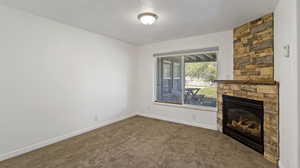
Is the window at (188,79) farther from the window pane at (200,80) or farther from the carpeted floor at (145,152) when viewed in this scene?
the carpeted floor at (145,152)

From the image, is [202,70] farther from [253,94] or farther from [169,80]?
[253,94]

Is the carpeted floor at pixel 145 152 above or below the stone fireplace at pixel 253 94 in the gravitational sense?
below

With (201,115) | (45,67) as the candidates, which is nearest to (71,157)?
(45,67)

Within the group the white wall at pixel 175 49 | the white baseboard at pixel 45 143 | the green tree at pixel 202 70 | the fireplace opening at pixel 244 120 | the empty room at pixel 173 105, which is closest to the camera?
the empty room at pixel 173 105

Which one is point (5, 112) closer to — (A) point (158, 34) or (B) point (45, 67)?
(B) point (45, 67)

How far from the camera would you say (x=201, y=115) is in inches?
137

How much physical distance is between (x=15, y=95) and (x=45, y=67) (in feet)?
2.12

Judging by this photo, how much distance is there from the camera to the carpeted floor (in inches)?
77.9

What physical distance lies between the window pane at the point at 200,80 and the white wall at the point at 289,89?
1.51 m

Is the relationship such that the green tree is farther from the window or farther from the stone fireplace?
the stone fireplace

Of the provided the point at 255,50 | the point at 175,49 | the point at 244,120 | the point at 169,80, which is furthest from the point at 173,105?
the point at 255,50

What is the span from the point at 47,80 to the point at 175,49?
10.5 feet

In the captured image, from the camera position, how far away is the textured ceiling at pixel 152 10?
2.00 metres

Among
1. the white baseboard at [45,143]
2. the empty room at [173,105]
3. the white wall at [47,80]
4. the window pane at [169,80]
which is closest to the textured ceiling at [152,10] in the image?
the empty room at [173,105]
